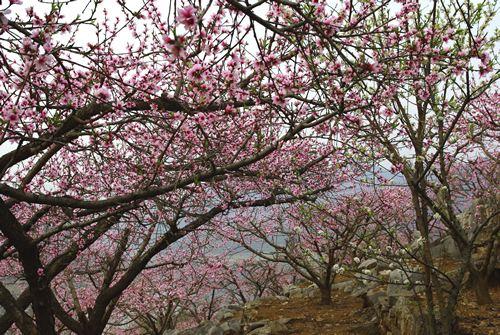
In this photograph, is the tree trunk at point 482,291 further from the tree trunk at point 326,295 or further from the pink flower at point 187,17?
the pink flower at point 187,17

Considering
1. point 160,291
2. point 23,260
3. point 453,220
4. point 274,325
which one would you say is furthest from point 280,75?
point 160,291

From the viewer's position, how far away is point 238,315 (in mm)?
11414

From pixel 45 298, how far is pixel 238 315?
6.15 metres

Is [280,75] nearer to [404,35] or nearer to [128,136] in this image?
[404,35]

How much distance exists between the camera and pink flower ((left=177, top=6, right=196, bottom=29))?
2.01 metres

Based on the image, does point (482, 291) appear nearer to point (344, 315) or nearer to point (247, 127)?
point (344, 315)

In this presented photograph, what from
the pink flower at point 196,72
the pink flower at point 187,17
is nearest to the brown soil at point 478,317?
the pink flower at point 196,72

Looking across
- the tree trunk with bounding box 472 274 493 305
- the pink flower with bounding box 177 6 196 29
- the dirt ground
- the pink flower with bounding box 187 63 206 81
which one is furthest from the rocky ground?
the pink flower with bounding box 177 6 196 29

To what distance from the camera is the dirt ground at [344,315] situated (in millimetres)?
5691

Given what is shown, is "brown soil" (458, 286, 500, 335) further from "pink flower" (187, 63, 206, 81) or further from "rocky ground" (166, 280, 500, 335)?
"pink flower" (187, 63, 206, 81)

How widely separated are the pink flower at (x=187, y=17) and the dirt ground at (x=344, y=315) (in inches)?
211

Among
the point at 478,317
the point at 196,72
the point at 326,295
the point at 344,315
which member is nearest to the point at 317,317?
the point at 344,315

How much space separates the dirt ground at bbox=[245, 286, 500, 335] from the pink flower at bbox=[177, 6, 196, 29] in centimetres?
536

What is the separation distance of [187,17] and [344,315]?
25.5 feet
